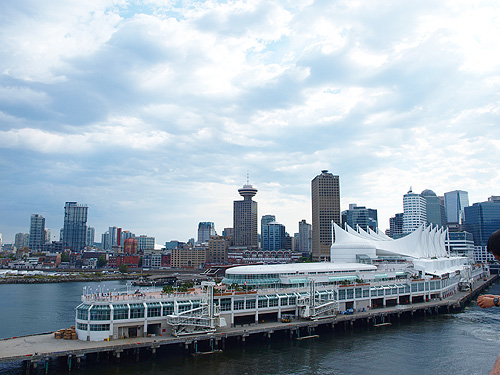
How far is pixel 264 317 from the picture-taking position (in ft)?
199

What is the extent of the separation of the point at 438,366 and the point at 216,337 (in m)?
24.4

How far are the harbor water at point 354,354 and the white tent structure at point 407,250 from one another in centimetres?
2967

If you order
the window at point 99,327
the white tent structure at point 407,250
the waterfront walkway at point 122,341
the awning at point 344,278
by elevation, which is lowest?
the waterfront walkway at point 122,341

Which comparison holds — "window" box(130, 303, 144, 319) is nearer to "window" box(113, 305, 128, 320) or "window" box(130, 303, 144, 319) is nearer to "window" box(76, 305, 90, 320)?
"window" box(113, 305, 128, 320)

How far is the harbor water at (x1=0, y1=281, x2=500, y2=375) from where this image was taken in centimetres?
4210

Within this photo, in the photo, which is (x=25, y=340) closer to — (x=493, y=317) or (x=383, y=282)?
(x=383, y=282)

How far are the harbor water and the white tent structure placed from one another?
97.3 ft

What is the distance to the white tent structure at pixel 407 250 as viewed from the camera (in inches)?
3851

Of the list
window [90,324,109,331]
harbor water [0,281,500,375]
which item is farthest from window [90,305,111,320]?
harbor water [0,281,500,375]

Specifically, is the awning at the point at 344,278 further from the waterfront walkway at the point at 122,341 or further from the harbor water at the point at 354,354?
the harbor water at the point at 354,354

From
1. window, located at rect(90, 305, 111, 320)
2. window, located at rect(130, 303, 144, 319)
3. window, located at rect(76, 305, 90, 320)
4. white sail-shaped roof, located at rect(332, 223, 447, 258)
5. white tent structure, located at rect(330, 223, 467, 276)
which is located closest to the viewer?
window, located at rect(90, 305, 111, 320)

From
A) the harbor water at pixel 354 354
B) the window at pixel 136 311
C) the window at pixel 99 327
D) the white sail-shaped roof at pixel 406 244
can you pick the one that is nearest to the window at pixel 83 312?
the window at pixel 99 327

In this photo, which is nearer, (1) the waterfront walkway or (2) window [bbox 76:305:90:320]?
(1) the waterfront walkway

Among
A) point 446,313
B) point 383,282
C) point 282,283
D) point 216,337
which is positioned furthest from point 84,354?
point 446,313
